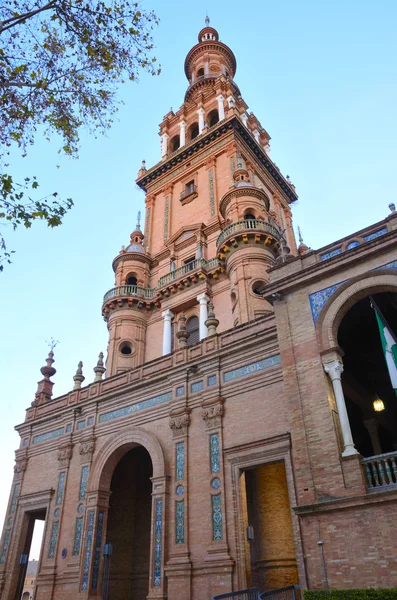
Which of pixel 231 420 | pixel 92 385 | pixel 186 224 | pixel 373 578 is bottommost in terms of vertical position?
pixel 373 578

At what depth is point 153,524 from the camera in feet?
54.6

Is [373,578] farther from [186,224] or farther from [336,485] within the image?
[186,224]

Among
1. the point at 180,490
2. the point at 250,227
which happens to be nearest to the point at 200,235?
the point at 250,227

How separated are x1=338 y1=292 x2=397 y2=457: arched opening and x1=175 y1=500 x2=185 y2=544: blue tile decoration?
625 centimetres

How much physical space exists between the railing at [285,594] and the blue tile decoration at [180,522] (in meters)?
3.79

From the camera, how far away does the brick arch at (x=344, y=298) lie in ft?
43.0

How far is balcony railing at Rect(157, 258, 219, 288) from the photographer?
90.8ft

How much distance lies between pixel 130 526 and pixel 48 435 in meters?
5.60

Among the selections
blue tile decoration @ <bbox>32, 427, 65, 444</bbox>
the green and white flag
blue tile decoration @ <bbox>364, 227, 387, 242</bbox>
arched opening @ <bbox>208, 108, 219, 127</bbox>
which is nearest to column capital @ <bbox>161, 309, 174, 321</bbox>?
blue tile decoration @ <bbox>32, 427, 65, 444</bbox>

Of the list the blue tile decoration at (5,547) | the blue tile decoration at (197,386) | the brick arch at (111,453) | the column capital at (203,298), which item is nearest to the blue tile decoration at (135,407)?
the brick arch at (111,453)

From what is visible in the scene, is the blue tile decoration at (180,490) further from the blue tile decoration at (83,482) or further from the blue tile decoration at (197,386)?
the blue tile decoration at (83,482)

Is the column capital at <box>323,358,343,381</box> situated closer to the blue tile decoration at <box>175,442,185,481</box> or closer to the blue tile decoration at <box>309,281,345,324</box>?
the blue tile decoration at <box>309,281,345,324</box>

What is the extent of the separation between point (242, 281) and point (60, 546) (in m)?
13.7

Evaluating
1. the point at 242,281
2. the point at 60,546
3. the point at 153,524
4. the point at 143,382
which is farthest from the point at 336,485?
the point at 242,281
